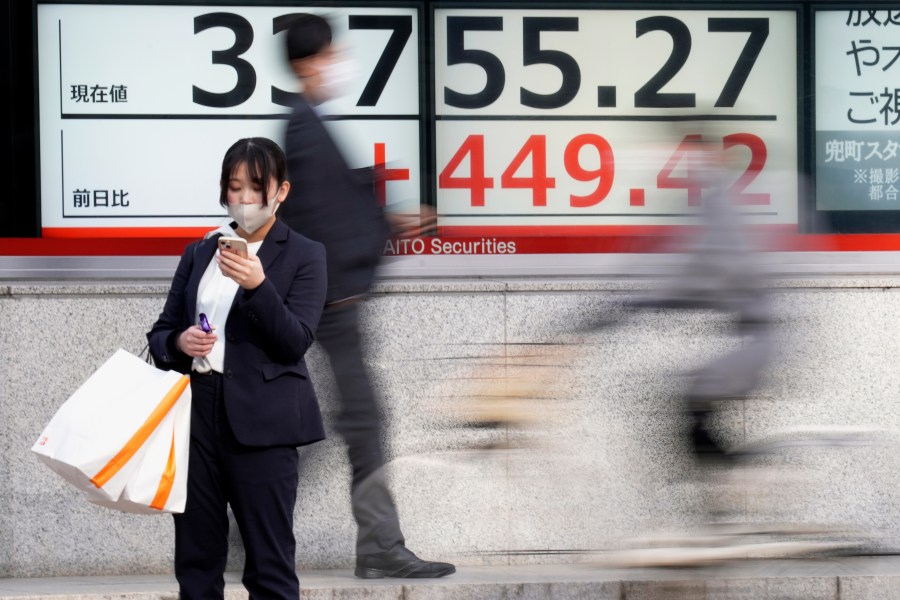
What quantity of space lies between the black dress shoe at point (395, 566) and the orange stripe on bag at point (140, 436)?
189cm

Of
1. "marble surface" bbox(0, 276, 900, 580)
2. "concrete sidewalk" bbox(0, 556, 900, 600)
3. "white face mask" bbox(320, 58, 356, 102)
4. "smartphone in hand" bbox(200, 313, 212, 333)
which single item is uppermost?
"white face mask" bbox(320, 58, 356, 102)

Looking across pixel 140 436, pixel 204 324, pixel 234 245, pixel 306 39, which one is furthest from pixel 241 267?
pixel 306 39

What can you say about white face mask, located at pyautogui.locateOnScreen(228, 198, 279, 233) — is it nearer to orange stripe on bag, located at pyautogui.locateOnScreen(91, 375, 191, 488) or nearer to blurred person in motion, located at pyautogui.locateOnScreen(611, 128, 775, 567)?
orange stripe on bag, located at pyautogui.locateOnScreen(91, 375, 191, 488)

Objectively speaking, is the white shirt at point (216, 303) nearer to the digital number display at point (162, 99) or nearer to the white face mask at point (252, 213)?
the white face mask at point (252, 213)

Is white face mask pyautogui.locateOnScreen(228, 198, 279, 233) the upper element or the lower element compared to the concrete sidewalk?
upper

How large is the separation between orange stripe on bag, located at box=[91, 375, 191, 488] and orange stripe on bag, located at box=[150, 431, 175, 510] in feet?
0.31

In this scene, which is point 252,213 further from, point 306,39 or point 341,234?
point 306,39

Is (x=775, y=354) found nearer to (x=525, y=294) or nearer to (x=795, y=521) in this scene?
(x=795, y=521)

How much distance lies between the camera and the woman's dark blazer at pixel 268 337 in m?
3.37

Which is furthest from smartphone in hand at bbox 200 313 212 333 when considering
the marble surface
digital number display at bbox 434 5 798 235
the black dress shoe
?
digital number display at bbox 434 5 798 235

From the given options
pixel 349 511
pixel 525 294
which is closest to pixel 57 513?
pixel 349 511

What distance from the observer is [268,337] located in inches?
132

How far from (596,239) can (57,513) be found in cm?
273

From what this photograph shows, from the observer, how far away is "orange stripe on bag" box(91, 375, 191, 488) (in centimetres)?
316
